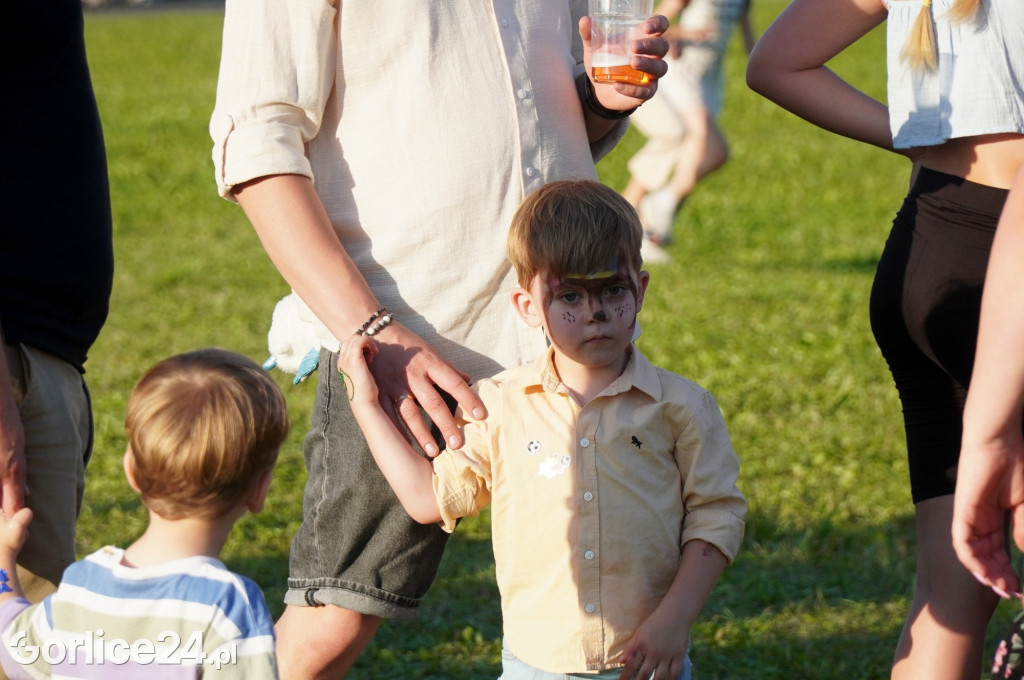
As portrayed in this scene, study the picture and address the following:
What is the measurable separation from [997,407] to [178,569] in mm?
1326

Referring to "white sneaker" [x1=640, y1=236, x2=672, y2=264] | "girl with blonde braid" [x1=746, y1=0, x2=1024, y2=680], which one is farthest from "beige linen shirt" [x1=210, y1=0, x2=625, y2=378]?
"white sneaker" [x1=640, y1=236, x2=672, y2=264]

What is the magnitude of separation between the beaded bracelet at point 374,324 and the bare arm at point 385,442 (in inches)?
1.2

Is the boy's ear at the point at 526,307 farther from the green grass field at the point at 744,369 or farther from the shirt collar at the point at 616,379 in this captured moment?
the green grass field at the point at 744,369

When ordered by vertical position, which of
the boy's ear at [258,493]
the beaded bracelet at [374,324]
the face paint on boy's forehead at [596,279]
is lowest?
the boy's ear at [258,493]

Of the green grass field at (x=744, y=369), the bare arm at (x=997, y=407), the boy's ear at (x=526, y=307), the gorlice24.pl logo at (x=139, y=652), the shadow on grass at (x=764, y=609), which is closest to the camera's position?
the bare arm at (x=997, y=407)

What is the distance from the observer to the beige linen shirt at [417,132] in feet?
8.27

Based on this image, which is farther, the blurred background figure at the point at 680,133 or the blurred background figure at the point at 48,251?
the blurred background figure at the point at 680,133

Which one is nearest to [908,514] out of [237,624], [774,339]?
[774,339]

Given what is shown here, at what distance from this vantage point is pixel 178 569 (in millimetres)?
2205

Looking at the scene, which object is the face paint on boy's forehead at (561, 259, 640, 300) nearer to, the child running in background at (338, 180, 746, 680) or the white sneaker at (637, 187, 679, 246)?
the child running in background at (338, 180, 746, 680)

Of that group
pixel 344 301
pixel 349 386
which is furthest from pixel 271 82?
pixel 349 386

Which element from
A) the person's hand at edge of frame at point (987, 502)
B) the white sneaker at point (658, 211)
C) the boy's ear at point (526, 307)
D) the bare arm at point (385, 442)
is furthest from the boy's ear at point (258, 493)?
the white sneaker at point (658, 211)

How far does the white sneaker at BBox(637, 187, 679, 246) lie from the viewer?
920 centimetres

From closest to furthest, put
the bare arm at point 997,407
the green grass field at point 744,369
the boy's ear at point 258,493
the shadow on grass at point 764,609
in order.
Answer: the bare arm at point 997,407 → the boy's ear at point 258,493 → the shadow on grass at point 764,609 → the green grass field at point 744,369
